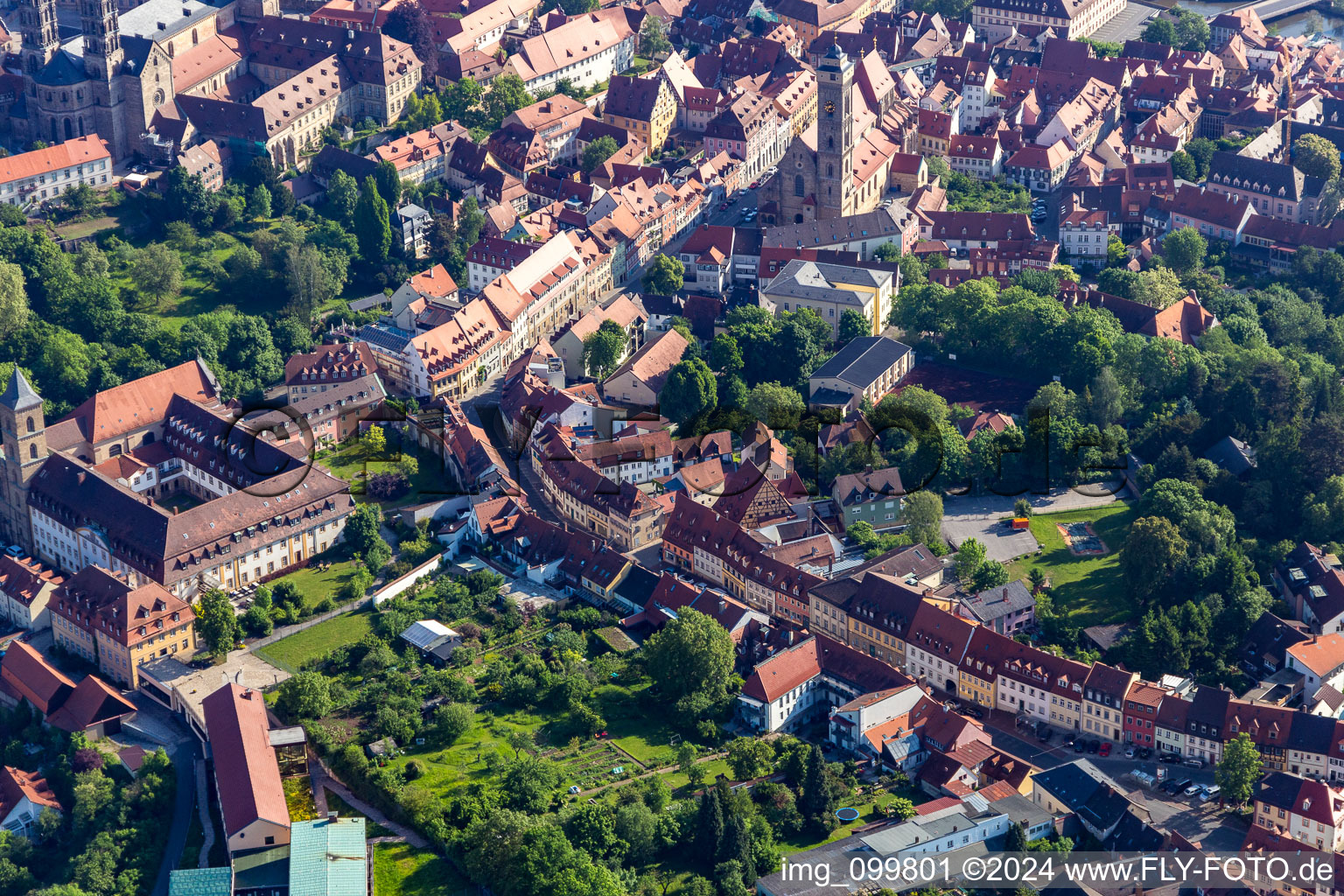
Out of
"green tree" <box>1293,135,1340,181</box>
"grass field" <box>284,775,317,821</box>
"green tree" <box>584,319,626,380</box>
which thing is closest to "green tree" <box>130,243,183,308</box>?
"green tree" <box>584,319,626,380</box>

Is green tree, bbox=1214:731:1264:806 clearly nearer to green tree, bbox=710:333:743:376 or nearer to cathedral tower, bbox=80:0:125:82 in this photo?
green tree, bbox=710:333:743:376

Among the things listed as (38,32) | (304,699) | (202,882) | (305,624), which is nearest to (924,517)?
(305,624)

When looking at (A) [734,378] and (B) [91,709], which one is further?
(A) [734,378]

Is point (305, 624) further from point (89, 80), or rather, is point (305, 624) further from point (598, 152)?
point (598, 152)

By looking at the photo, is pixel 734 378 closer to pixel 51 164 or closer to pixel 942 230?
pixel 942 230

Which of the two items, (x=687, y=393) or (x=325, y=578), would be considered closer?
(x=325, y=578)

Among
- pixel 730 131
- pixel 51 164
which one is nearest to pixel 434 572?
pixel 51 164
